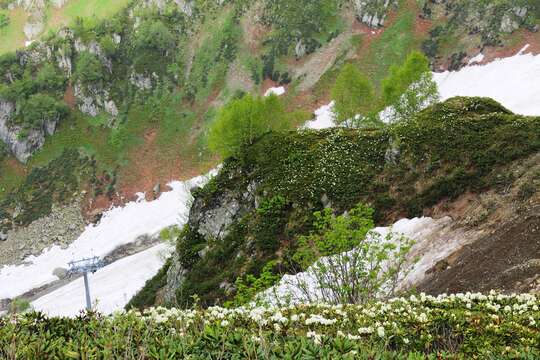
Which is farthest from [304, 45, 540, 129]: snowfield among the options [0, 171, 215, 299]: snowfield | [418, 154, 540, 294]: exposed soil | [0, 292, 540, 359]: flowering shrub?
[0, 292, 540, 359]: flowering shrub

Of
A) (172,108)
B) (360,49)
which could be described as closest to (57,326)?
(360,49)

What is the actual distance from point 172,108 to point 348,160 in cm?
10340

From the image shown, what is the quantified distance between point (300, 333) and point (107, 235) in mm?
101309

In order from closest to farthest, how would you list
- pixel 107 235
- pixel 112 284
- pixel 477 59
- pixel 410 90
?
pixel 410 90
pixel 112 284
pixel 477 59
pixel 107 235

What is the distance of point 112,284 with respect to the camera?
7681cm

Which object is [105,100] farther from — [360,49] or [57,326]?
[57,326]

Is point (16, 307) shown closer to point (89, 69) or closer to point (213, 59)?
point (213, 59)

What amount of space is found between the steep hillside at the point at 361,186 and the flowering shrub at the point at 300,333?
15171mm

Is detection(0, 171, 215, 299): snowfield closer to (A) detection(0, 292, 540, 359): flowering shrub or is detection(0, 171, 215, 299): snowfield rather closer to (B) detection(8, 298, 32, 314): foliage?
(B) detection(8, 298, 32, 314): foliage

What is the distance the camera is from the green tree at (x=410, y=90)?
6512 cm

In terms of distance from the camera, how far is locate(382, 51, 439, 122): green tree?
6512cm

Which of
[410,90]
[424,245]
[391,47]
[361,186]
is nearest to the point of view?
[424,245]

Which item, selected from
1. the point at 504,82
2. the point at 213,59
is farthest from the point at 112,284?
the point at 213,59

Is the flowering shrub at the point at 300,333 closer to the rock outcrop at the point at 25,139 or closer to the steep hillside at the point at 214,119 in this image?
the steep hillside at the point at 214,119
